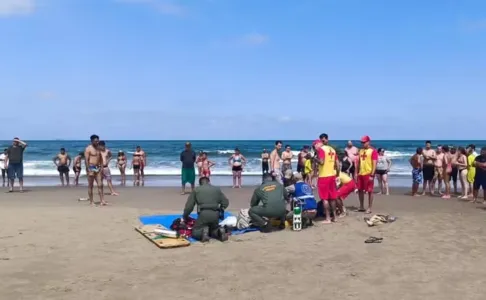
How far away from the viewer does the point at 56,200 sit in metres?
13.2

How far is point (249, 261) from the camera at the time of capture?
662 cm

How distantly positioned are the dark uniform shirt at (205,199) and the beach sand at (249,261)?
0.61 m

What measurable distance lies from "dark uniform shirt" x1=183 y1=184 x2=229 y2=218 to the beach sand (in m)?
0.61

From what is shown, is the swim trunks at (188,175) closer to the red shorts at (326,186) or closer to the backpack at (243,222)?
the backpack at (243,222)

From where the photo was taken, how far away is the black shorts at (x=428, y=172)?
1379 cm

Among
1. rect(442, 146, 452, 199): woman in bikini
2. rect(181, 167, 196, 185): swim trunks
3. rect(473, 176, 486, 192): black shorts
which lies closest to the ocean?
rect(181, 167, 196, 185): swim trunks

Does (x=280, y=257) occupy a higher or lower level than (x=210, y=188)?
lower

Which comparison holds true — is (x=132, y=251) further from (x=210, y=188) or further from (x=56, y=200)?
(x=56, y=200)

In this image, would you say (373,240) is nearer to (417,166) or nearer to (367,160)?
(367,160)

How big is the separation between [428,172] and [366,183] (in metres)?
4.57

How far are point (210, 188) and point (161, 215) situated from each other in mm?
2600

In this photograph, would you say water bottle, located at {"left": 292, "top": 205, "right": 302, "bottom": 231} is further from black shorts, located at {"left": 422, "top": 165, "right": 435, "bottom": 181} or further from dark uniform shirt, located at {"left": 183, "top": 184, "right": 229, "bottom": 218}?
black shorts, located at {"left": 422, "top": 165, "right": 435, "bottom": 181}

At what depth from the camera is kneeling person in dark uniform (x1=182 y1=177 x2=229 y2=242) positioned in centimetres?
789

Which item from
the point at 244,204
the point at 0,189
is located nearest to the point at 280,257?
the point at 244,204
